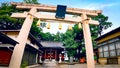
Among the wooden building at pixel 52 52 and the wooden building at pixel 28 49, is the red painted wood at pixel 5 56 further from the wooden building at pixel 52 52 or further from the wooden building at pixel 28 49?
the wooden building at pixel 52 52

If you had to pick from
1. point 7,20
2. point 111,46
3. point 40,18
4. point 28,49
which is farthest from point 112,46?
point 7,20

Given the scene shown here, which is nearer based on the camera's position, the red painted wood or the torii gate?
the torii gate

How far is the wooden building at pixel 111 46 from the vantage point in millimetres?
20853

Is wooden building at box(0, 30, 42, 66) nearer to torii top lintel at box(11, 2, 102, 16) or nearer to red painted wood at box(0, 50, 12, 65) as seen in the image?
red painted wood at box(0, 50, 12, 65)

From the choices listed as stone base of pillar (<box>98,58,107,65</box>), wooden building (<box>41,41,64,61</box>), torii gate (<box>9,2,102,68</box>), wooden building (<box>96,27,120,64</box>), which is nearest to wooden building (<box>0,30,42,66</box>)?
stone base of pillar (<box>98,58,107,65</box>)

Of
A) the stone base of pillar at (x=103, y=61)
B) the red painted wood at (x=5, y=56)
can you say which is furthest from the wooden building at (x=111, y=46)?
the red painted wood at (x=5, y=56)

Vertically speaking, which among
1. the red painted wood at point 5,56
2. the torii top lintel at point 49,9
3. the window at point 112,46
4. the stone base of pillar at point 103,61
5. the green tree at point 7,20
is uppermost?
the green tree at point 7,20

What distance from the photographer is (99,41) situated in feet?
92.5

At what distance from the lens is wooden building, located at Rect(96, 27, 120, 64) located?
68.4ft

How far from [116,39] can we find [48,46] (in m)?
25.1

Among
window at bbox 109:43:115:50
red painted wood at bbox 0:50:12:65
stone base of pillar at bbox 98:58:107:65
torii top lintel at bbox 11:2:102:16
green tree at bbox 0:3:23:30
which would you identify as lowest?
stone base of pillar at bbox 98:58:107:65

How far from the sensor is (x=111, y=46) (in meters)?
23.0

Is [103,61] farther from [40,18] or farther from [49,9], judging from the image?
[40,18]

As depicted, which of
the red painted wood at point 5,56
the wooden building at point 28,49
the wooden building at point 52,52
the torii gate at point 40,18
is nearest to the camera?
the torii gate at point 40,18
